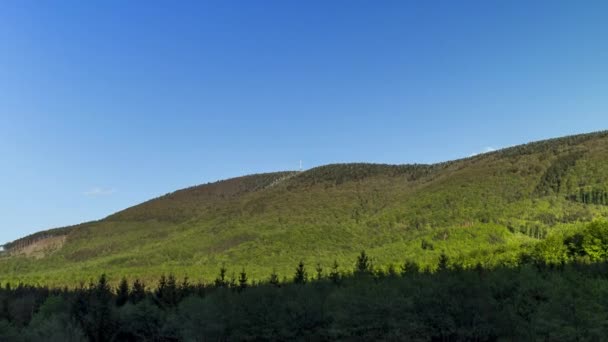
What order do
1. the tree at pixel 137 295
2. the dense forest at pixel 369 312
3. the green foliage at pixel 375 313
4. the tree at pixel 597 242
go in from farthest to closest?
the tree at pixel 597 242 < the tree at pixel 137 295 < the dense forest at pixel 369 312 < the green foliage at pixel 375 313

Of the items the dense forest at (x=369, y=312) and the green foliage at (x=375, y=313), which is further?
the dense forest at (x=369, y=312)

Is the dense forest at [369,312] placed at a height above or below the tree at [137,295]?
below

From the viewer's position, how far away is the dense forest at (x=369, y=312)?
68.7 metres

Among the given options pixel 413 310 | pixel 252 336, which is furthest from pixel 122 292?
pixel 413 310

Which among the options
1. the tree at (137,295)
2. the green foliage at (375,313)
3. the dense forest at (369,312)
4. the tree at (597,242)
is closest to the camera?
the green foliage at (375,313)

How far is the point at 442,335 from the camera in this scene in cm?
8112

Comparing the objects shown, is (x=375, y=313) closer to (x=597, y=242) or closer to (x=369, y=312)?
(x=369, y=312)

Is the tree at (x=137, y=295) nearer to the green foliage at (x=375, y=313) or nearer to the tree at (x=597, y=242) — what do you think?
the green foliage at (x=375, y=313)

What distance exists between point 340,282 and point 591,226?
59035mm

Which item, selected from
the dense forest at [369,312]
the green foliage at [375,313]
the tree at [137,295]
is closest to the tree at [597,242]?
the dense forest at [369,312]

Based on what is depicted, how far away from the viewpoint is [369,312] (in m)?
83.8

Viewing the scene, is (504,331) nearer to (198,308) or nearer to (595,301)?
(595,301)

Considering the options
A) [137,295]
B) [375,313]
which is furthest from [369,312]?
[137,295]

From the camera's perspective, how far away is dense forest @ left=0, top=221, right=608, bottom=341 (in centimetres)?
6869
